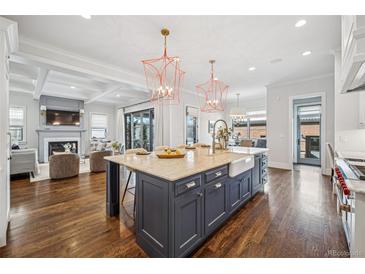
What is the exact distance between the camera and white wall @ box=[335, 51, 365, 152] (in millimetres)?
2980

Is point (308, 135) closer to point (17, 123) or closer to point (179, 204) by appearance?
point (179, 204)

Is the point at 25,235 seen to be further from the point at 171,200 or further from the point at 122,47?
the point at 122,47

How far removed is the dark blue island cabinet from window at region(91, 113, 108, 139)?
8115 millimetres

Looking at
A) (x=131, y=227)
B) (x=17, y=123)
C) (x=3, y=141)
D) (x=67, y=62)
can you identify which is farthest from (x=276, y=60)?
(x=17, y=123)

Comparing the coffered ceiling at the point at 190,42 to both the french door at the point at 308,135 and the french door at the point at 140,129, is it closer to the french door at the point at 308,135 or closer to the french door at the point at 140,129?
the french door at the point at 308,135

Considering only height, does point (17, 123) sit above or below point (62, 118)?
below

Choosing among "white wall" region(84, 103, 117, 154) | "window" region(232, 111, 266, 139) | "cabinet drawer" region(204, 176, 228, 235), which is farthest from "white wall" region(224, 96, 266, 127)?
"cabinet drawer" region(204, 176, 228, 235)

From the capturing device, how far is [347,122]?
3.10 m

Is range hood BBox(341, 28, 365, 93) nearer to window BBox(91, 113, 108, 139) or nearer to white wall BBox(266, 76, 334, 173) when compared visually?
white wall BBox(266, 76, 334, 173)

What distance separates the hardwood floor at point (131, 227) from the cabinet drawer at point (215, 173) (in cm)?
73

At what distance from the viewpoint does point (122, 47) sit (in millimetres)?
3049

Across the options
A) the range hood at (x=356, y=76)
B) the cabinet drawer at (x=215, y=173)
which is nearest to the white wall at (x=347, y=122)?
the range hood at (x=356, y=76)

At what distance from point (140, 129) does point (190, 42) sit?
16.8 ft
